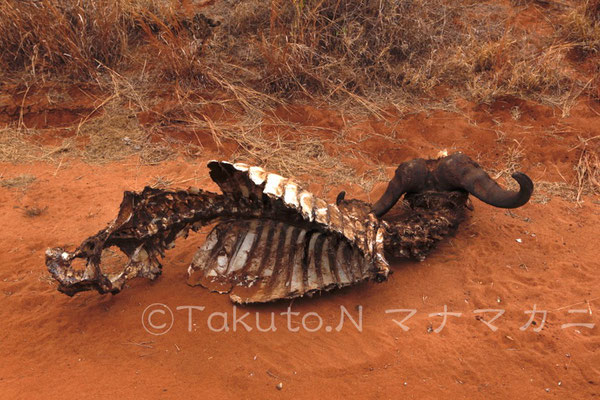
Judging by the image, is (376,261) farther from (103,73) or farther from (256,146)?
(103,73)

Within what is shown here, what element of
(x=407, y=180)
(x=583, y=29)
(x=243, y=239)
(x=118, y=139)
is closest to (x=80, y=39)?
A: (x=118, y=139)

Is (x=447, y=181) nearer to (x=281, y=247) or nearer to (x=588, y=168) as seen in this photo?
(x=281, y=247)

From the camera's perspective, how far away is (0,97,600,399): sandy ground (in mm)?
2154

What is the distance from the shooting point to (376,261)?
8.12 ft

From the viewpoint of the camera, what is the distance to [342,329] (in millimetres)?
2467

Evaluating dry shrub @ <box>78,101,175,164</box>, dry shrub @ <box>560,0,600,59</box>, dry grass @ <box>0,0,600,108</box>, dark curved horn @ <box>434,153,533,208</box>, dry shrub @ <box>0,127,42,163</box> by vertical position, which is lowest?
dry shrub @ <box>0,127,42,163</box>

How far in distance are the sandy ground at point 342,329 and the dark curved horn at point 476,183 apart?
436 mm

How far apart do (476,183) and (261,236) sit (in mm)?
1469

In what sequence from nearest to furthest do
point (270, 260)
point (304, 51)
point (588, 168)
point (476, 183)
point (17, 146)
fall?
point (270, 260) → point (476, 183) → point (588, 168) → point (17, 146) → point (304, 51)

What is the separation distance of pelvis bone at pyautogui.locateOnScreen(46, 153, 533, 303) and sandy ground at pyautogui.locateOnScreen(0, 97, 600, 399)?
0.47ft

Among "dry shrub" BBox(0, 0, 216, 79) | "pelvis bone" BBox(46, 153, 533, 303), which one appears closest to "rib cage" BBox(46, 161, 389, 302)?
"pelvis bone" BBox(46, 153, 533, 303)

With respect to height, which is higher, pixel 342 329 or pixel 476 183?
pixel 476 183

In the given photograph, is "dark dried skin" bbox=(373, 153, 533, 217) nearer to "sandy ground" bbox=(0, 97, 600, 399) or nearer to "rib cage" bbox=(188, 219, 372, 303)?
"sandy ground" bbox=(0, 97, 600, 399)

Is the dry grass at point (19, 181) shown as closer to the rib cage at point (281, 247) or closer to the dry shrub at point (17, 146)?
the dry shrub at point (17, 146)
